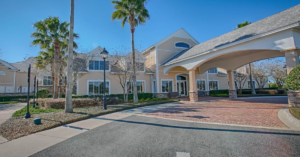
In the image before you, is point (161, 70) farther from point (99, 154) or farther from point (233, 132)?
point (99, 154)

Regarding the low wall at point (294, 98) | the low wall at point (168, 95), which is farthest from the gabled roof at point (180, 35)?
the low wall at point (294, 98)

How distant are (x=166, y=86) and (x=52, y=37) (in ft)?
49.5

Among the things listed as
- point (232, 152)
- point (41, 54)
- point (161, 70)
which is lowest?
point (232, 152)

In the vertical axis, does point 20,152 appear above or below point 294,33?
below

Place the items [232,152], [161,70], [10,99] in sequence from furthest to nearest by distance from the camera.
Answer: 1. [161,70]
2. [10,99]
3. [232,152]

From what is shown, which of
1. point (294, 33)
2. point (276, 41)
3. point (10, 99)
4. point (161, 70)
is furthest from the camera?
point (161, 70)

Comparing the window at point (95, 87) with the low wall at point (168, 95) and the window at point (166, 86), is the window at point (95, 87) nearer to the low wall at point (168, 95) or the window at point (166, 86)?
the low wall at point (168, 95)

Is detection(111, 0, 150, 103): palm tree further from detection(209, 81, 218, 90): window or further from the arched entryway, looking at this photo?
detection(209, 81, 218, 90): window

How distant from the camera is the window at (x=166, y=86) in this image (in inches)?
794

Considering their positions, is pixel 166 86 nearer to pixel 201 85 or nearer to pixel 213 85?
pixel 201 85

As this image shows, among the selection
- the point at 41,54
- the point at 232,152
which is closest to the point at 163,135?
the point at 232,152

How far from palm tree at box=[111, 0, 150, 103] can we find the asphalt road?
9.03 meters

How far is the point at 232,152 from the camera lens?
3.44 m

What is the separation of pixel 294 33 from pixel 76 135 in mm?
12175
